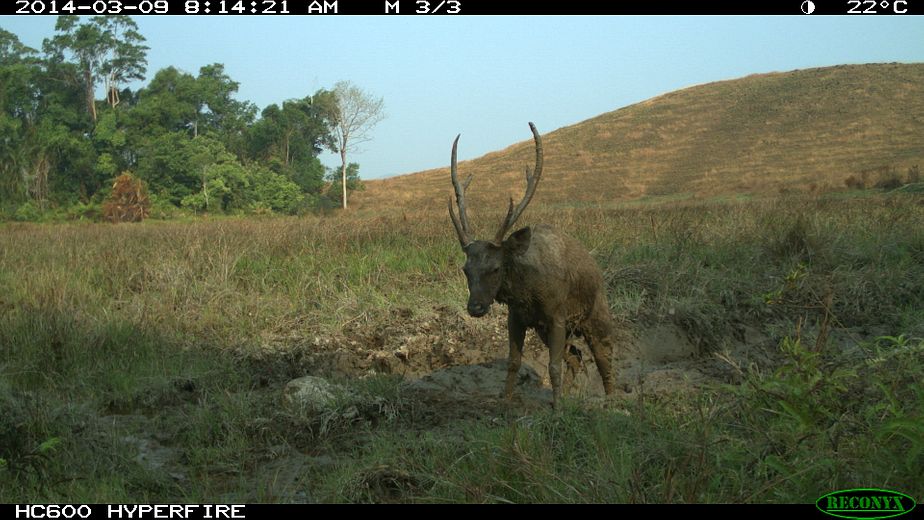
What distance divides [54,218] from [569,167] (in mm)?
30431

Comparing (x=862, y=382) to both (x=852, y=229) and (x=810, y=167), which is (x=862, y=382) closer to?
(x=852, y=229)

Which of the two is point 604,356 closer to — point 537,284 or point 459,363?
point 537,284

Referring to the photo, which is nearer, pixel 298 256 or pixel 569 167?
pixel 298 256

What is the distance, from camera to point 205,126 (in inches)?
1378

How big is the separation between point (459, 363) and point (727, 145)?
4375 cm

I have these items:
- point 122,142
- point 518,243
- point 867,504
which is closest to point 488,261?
point 518,243

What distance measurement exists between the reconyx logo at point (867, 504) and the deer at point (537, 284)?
255 centimetres

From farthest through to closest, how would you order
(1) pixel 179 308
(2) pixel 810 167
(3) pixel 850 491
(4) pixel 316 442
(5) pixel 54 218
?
(2) pixel 810 167 → (5) pixel 54 218 → (1) pixel 179 308 → (4) pixel 316 442 → (3) pixel 850 491

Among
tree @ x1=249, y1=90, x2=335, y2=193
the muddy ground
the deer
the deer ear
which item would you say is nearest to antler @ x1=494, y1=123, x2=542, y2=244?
the deer

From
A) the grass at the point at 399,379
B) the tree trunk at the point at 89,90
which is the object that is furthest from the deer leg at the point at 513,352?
the tree trunk at the point at 89,90

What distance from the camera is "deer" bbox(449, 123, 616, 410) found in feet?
17.9

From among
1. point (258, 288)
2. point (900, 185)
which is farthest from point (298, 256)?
point (900, 185)

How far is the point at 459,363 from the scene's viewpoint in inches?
313

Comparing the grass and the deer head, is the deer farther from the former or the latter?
the grass
